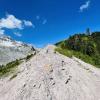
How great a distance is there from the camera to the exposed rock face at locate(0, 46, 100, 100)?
23328mm

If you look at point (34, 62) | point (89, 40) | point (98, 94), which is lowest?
point (98, 94)

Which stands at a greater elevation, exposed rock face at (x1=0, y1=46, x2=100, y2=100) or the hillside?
the hillside

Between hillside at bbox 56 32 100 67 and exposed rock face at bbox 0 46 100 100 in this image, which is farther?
hillside at bbox 56 32 100 67

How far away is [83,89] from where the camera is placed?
942 inches

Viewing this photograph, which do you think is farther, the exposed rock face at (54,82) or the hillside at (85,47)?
the hillside at (85,47)

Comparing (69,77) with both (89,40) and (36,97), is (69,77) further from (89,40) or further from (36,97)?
(89,40)

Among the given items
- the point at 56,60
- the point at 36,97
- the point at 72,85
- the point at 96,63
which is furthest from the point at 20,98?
the point at 96,63

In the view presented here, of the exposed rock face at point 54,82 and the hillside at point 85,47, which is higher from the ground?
the hillside at point 85,47

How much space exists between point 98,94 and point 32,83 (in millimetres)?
7427

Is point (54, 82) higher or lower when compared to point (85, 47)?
lower

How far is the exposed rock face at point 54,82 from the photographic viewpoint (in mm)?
23328

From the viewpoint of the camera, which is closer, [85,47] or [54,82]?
[54,82]

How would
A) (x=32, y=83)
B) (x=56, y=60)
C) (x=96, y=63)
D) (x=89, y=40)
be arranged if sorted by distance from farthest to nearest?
(x=89, y=40) < (x=96, y=63) < (x=56, y=60) < (x=32, y=83)

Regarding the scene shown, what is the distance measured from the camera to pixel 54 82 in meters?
24.7
